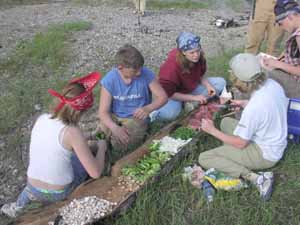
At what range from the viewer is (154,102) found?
434 centimetres

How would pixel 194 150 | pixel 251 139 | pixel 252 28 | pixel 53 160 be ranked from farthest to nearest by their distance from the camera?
1. pixel 252 28
2. pixel 194 150
3. pixel 251 139
4. pixel 53 160

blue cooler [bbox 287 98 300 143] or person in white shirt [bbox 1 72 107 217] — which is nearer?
person in white shirt [bbox 1 72 107 217]

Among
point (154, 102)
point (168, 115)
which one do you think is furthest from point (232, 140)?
point (168, 115)

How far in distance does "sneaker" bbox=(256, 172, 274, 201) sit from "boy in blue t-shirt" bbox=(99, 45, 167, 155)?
1.32 metres

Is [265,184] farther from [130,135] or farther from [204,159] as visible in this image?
[130,135]

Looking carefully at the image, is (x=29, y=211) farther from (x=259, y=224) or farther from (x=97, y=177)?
(x=259, y=224)

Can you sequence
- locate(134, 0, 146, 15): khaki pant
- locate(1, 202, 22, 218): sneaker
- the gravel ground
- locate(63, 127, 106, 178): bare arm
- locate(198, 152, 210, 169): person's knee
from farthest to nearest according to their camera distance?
locate(134, 0, 146, 15): khaki pant → the gravel ground → locate(198, 152, 210, 169): person's knee → locate(1, 202, 22, 218): sneaker → locate(63, 127, 106, 178): bare arm

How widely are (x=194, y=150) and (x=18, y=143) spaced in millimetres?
2034

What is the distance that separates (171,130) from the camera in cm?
434

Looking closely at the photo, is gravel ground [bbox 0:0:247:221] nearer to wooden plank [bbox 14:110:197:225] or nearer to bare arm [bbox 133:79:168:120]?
wooden plank [bbox 14:110:197:225]

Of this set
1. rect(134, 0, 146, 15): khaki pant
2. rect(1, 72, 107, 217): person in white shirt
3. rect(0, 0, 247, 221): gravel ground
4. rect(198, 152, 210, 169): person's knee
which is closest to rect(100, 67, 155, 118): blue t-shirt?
rect(1, 72, 107, 217): person in white shirt

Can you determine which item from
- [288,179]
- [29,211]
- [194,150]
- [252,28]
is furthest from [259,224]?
[252,28]

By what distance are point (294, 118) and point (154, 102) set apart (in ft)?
4.63

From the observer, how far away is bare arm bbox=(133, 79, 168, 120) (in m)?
4.25
